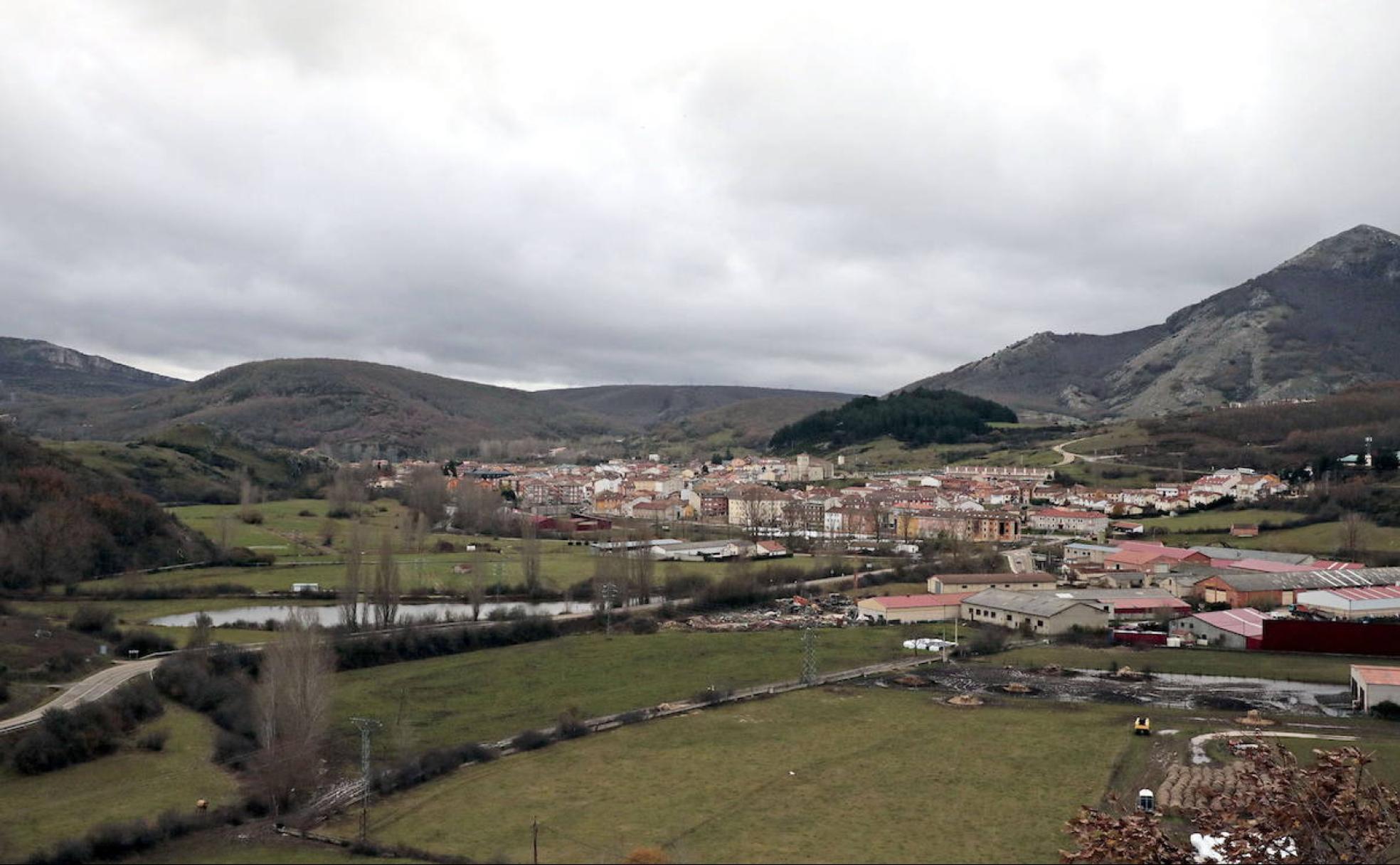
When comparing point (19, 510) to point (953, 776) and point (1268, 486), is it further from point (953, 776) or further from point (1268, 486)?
point (1268, 486)

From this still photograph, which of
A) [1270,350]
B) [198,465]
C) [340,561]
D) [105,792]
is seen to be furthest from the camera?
[1270,350]

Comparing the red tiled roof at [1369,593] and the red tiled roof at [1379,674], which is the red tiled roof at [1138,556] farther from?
the red tiled roof at [1379,674]

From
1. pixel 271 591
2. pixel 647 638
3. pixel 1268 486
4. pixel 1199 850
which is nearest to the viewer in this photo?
pixel 1199 850

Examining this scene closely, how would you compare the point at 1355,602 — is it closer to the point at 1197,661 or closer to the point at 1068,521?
the point at 1197,661

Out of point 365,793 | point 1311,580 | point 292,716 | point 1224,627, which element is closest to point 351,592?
point 292,716

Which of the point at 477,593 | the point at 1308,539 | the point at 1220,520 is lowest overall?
the point at 477,593

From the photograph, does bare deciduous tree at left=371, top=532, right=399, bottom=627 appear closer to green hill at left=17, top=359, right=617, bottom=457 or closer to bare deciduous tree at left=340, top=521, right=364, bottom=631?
bare deciduous tree at left=340, top=521, right=364, bottom=631

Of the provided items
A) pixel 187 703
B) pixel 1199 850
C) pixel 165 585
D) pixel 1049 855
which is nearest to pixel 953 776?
pixel 1049 855
